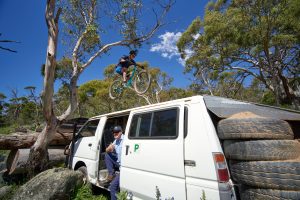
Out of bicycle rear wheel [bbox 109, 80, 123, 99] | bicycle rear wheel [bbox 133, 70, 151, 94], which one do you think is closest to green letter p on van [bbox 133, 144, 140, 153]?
bicycle rear wheel [bbox 133, 70, 151, 94]

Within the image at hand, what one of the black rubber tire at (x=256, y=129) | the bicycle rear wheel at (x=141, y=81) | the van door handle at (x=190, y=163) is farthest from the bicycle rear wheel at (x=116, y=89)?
the black rubber tire at (x=256, y=129)

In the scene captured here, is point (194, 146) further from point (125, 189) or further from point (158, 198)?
point (125, 189)

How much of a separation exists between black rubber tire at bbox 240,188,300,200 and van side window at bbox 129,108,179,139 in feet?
3.97

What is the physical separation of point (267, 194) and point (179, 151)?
1.21m

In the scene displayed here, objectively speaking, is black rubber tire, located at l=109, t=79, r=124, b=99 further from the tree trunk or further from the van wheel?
the van wheel

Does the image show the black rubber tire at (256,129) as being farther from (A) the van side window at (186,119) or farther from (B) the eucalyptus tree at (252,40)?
(B) the eucalyptus tree at (252,40)

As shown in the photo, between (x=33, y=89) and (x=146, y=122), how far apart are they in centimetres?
2953

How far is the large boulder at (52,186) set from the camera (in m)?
5.56

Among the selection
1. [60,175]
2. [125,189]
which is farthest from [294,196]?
[60,175]

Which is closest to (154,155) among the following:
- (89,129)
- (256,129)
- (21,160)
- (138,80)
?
(256,129)

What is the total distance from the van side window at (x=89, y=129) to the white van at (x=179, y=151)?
1.93m

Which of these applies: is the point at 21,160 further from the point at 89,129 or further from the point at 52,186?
the point at 52,186

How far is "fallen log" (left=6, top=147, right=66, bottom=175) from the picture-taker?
8.23 metres

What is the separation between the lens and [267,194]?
2877mm
